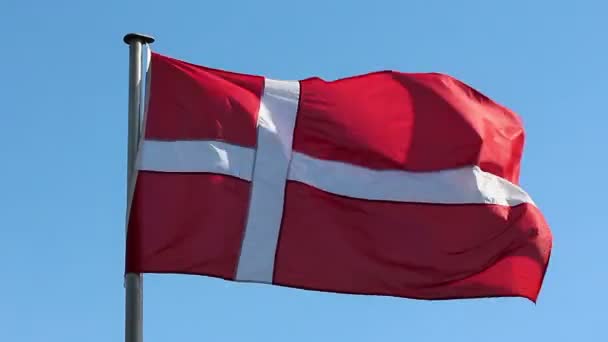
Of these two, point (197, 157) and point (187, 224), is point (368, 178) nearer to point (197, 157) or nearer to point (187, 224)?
point (197, 157)

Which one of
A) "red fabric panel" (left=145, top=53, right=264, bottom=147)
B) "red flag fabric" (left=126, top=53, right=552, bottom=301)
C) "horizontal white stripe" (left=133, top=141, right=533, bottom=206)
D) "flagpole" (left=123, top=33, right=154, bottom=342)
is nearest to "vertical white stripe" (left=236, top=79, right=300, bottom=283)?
"red flag fabric" (left=126, top=53, right=552, bottom=301)

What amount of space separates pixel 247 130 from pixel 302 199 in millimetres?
1004

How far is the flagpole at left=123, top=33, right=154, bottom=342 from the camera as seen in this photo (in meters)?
13.0

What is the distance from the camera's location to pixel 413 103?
1709cm

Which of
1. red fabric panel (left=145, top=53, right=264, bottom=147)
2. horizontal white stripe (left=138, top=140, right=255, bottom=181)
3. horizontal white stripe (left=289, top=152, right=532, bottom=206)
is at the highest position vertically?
red fabric panel (left=145, top=53, right=264, bottom=147)

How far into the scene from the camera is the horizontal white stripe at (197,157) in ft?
49.0

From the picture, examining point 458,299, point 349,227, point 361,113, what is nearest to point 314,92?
point 361,113

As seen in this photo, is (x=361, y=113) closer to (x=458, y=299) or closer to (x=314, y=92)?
(x=314, y=92)

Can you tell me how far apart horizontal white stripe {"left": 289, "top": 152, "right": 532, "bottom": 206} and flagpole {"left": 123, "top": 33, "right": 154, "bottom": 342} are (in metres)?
2.41

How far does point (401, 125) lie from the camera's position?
16.9 meters

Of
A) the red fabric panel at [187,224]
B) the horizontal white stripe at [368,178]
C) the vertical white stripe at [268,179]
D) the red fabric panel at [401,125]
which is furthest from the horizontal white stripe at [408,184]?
the red fabric panel at [187,224]

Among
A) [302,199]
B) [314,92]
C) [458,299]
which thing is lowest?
[458,299]

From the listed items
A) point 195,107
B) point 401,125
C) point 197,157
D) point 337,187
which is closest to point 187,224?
point 197,157

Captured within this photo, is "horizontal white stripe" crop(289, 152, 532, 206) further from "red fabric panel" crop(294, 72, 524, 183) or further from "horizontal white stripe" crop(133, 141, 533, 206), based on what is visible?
"red fabric panel" crop(294, 72, 524, 183)
